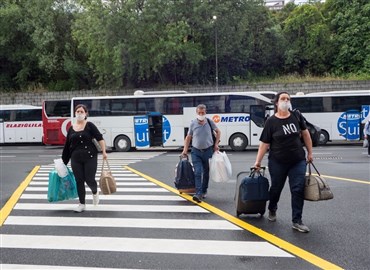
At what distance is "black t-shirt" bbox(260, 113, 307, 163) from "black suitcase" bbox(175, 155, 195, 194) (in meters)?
2.52

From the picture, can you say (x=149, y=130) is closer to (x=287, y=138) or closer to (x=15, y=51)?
(x=287, y=138)

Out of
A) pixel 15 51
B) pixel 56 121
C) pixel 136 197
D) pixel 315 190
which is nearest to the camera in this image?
pixel 315 190

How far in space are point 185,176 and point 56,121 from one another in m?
19.6

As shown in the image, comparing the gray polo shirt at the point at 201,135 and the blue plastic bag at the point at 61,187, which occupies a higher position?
the gray polo shirt at the point at 201,135

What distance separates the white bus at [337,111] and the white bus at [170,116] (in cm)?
284

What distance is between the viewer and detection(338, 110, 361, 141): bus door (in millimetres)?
22891

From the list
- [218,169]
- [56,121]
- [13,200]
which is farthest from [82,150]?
[56,121]

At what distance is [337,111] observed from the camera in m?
23.1

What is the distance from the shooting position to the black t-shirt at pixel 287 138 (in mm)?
5723

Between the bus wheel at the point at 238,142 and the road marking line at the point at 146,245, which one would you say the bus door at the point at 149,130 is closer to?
the bus wheel at the point at 238,142

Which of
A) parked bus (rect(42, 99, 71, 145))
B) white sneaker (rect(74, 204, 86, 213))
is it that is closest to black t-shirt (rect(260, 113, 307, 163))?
white sneaker (rect(74, 204, 86, 213))

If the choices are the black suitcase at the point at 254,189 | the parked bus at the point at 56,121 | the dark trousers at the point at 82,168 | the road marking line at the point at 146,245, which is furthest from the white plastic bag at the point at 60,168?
the parked bus at the point at 56,121

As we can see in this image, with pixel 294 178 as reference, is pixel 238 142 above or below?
below

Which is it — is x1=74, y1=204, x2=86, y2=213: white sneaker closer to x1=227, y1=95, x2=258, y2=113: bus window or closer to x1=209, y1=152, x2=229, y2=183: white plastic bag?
x1=209, y1=152, x2=229, y2=183: white plastic bag
